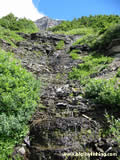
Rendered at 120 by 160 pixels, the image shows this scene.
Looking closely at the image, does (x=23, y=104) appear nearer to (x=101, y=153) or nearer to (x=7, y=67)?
(x=7, y=67)

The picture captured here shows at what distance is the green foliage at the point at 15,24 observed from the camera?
2498 centimetres

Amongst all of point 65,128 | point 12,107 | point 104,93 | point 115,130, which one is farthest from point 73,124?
point 12,107

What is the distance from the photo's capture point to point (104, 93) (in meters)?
4.79

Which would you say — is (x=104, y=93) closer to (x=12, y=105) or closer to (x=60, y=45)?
(x=12, y=105)

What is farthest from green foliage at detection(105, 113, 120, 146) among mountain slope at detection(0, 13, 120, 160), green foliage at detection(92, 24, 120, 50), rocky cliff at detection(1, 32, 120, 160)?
green foliage at detection(92, 24, 120, 50)

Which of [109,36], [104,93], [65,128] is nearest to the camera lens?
[65,128]

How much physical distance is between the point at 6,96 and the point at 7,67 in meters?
1.77

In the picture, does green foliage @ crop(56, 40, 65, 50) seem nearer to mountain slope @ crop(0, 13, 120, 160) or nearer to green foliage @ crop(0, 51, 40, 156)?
mountain slope @ crop(0, 13, 120, 160)

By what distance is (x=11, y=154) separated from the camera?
3.39m

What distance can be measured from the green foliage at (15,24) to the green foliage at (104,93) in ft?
69.3

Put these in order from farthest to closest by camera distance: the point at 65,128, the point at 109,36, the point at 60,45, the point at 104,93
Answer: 1. the point at 60,45
2. the point at 109,36
3. the point at 104,93
4. the point at 65,128

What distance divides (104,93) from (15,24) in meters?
26.2

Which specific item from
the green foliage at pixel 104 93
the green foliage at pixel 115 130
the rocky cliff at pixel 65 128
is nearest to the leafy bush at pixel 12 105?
the rocky cliff at pixel 65 128

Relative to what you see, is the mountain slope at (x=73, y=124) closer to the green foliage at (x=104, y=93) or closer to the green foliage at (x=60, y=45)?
the green foliage at (x=104, y=93)
